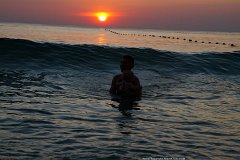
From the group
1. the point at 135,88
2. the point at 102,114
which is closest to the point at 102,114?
the point at 102,114

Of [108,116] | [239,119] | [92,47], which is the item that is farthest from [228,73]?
[108,116]

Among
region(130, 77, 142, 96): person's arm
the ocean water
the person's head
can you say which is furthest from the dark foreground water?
the person's head

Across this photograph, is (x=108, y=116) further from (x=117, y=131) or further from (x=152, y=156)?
(x=152, y=156)

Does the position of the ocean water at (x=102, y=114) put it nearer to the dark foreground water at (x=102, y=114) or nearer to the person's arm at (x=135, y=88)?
the dark foreground water at (x=102, y=114)

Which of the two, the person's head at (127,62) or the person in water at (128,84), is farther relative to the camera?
the person in water at (128,84)

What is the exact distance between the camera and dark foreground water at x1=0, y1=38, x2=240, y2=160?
18.8 ft

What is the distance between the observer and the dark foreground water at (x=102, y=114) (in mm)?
5738

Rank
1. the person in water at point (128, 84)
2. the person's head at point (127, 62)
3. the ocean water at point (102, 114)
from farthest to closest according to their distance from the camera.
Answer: the person in water at point (128, 84) → the person's head at point (127, 62) → the ocean water at point (102, 114)

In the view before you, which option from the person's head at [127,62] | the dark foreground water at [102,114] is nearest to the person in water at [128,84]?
the person's head at [127,62]

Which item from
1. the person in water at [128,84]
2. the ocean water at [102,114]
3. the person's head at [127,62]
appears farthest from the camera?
the person in water at [128,84]

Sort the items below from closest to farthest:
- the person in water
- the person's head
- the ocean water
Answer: the ocean water → the person's head → the person in water

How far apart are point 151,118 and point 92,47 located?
13508mm

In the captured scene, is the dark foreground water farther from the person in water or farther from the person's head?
the person's head

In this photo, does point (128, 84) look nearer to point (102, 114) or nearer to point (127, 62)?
point (127, 62)
